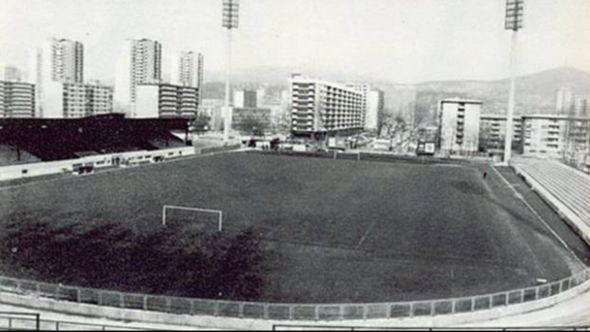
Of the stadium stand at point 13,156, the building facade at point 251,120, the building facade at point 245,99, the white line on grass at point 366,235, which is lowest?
the white line on grass at point 366,235

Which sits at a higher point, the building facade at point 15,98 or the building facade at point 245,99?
the building facade at point 245,99

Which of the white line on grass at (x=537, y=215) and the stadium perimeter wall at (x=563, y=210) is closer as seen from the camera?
the white line on grass at (x=537, y=215)

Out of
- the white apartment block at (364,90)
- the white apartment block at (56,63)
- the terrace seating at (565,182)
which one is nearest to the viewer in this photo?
the terrace seating at (565,182)

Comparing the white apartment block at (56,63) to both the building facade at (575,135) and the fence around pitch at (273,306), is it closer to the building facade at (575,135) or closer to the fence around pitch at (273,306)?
the building facade at (575,135)

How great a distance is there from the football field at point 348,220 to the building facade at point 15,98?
54.7 m

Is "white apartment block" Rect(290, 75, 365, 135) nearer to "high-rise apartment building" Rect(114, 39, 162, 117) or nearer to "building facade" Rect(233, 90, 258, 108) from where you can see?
"high-rise apartment building" Rect(114, 39, 162, 117)

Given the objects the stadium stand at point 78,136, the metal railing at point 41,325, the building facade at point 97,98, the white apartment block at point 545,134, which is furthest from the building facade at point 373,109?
the metal railing at point 41,325

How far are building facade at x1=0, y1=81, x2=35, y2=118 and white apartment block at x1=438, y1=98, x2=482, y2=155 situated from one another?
60.4m

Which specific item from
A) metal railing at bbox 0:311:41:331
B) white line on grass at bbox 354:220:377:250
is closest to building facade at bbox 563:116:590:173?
white line on grass at bbox 354:220:377:250

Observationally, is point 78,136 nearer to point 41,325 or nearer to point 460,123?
point 41,325

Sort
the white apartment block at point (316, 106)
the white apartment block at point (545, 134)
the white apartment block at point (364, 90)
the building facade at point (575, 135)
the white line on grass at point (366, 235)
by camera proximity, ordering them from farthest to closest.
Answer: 1. the white apartment block at point (364, 90)
2. the white apartment block at point (316, 106)
3. the white apartment block at point (545, 134)
4. the building facade at point (575, 135)
5. the white line on grass at point (366, 235)

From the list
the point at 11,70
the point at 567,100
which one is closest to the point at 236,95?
the point at 11,70

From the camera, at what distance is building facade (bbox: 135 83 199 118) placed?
302 feet

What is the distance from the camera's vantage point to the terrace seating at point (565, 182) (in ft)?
107
